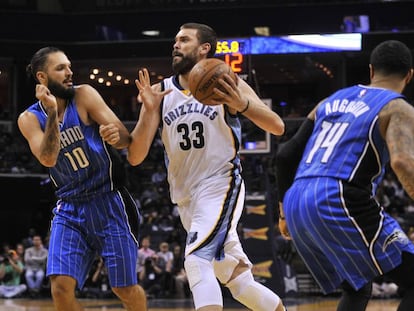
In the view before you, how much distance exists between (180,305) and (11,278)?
5556 millimetres

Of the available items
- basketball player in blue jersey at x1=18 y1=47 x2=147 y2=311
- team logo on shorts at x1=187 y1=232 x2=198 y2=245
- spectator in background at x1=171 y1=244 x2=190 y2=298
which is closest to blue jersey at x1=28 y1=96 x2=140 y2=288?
basketball player in blue jersey at x1=18 y1=47 x2=147 y2=311

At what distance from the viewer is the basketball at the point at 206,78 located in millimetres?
5469

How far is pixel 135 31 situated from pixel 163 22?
1002 millimetres

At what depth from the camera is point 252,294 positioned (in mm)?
5957

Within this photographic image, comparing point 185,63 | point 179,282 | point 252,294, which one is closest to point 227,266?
point 252,294

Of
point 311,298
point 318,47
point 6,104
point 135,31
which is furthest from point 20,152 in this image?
point 311,298

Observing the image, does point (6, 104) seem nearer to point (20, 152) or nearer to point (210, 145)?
point (20, 152)

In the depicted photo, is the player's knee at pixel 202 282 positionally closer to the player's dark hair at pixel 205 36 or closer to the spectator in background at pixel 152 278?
the player's dark hair at pixel 205 36

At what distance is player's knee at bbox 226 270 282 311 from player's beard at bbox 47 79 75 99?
6.14 ft

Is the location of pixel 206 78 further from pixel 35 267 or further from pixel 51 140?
pixel 35 267

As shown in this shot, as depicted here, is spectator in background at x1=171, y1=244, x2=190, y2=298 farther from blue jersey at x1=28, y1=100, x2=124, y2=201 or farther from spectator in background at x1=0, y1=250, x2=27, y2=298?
blue jersey at x1=28, y1=100, x2=124, y2=201

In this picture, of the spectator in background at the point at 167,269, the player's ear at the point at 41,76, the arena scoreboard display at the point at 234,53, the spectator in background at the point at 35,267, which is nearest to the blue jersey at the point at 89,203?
the player's ear at the point at 41,76

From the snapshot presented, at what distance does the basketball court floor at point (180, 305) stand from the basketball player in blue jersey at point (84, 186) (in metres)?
7.76

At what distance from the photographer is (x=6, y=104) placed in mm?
27000
